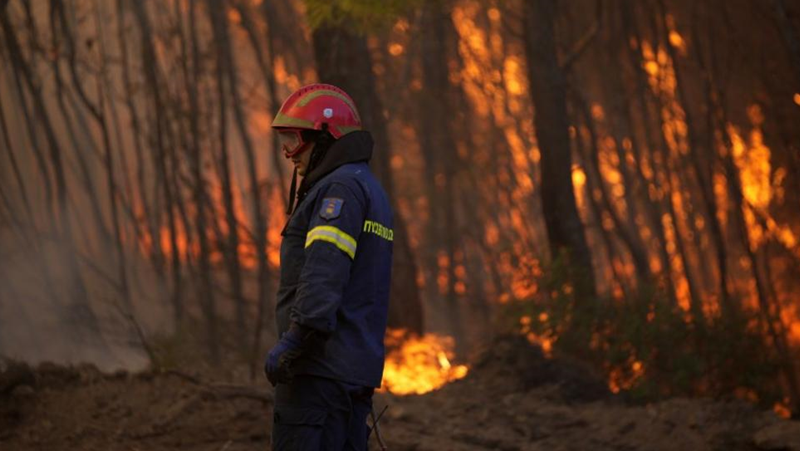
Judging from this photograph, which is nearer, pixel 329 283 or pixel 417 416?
pixel 329 283

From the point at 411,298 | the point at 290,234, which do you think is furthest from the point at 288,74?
the point at 290,234

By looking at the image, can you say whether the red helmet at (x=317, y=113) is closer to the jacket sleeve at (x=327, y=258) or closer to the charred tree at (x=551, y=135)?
the jacket sleeve at (x=327, y=258)

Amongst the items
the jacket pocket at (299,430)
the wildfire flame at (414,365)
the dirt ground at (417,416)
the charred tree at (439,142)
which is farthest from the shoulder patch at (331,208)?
the charred tree at (439,142)

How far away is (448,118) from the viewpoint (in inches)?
1220

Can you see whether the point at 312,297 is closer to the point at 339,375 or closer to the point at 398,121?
the point at 339,375

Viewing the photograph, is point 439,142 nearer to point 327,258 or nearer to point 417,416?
point 417,416

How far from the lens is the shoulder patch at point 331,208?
5.30 m

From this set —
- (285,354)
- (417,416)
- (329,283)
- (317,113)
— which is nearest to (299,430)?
(285,354)

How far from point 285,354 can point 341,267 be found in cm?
42

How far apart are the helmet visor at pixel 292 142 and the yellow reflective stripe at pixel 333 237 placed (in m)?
0.52

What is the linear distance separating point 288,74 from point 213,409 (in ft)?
76.4

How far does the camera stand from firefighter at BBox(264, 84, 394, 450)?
17.1 ft

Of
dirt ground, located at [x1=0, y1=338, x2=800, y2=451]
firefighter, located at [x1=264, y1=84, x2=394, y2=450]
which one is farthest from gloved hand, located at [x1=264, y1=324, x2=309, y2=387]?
dirt ground, located at [x1=0, y1=338, x2=800, y2=451]

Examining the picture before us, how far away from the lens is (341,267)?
5.26m
